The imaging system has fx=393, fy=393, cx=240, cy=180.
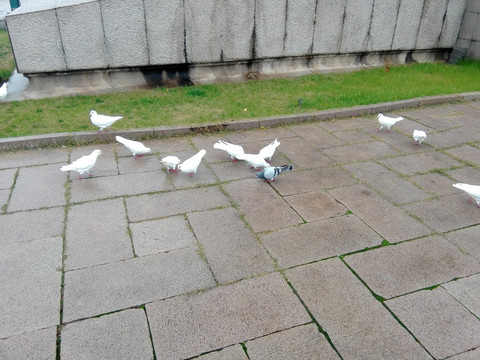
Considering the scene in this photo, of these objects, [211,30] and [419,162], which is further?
[211,30]

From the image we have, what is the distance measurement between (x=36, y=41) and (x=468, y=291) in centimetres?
700

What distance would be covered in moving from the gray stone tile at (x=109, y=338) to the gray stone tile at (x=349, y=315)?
1.11m

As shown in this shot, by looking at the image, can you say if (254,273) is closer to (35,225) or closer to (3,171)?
(35,225)

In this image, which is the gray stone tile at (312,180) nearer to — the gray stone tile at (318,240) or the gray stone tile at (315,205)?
the gray stone tile at (315,205)

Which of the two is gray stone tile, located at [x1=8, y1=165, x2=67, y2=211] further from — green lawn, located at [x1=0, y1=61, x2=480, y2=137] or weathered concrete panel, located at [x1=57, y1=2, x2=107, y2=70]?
weathered concrete panel, located at [x1=57, y1=2, x2=107, y2=70]

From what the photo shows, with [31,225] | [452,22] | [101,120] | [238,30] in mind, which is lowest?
[31,225]

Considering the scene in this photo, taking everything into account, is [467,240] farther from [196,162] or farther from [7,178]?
[7,178]

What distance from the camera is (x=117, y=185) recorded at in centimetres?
425

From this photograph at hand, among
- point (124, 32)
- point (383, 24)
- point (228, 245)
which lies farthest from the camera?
point (383, 24)

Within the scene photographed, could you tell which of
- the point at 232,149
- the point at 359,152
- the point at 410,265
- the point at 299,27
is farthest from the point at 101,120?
the point at 299,27

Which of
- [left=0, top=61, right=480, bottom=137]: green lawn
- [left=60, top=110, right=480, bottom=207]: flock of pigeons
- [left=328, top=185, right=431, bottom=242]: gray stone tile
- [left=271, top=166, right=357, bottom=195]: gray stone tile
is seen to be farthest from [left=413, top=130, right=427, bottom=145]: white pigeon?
[left=0, top=61, right=480, bottom=137]: green lawn

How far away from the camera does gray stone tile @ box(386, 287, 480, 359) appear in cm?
242

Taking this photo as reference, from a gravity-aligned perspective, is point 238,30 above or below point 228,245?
above

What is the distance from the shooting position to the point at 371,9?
8.66m
